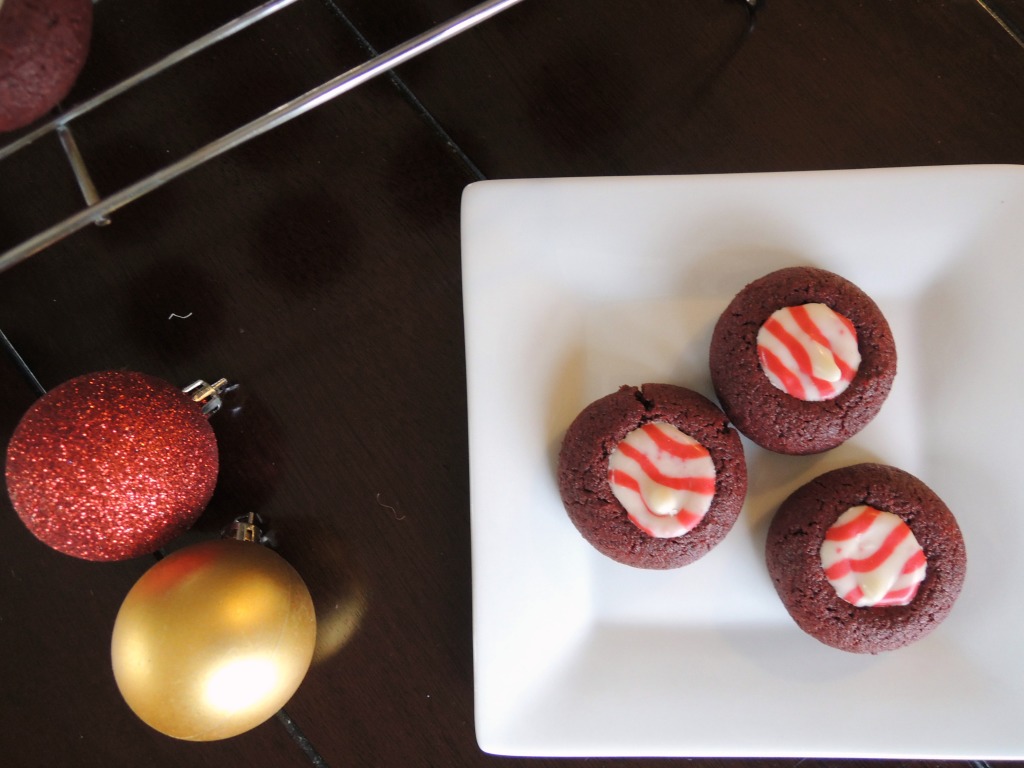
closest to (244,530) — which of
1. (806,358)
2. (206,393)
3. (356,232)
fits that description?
(206,393)

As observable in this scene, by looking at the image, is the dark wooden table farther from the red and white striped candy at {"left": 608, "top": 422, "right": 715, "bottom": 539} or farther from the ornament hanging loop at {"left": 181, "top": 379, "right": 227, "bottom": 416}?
the red and white striped candy at {"left": 608, "top": 422, "right": 715, "bottom": 539}

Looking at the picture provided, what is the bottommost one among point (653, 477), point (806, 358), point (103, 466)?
point (103, 466)

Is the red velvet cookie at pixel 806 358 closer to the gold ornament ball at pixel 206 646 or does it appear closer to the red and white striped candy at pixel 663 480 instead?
the red and white striped candy at pixel 663 480

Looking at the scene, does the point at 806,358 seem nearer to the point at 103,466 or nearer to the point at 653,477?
the point at 653,477

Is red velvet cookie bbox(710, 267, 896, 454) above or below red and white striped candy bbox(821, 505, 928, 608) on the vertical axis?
above

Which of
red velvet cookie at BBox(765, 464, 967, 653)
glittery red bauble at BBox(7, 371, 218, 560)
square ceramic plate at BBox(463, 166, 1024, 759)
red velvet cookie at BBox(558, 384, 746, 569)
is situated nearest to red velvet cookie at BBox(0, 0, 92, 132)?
glittery red bauble at BBox(7, 371, 218, 560)

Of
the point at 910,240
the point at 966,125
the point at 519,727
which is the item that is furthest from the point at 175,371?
the point at 966,125
